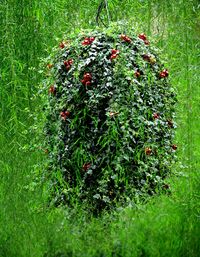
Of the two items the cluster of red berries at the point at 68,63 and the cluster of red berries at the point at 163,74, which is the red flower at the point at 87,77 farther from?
the cluster of red berries at the point at 163,74

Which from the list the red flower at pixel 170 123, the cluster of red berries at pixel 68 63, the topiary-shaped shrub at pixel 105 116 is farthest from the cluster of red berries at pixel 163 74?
the cluster of red berries at pixel 68 63

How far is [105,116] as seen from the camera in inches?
71.9

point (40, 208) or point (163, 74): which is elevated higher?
point (163, 74)

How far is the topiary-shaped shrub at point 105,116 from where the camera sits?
1768mm

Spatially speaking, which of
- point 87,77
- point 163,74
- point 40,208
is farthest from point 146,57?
point 40,208

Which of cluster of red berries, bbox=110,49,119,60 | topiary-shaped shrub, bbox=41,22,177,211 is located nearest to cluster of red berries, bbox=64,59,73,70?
topiary-shaped shrub, bbox=41,22,177,211

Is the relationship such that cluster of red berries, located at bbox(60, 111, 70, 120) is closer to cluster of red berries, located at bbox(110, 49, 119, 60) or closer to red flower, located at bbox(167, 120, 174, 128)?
cluster of red berries, located at bbox(110, 49, 119, 60)

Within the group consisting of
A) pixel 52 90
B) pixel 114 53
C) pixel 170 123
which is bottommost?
pixel 170 123

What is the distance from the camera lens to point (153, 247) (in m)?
1.95

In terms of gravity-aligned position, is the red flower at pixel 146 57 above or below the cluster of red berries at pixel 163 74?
above

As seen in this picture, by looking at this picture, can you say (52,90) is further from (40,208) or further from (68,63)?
(40,208)

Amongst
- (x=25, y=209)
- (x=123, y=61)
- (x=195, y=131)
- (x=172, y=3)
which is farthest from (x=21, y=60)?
(x=195, y=131)

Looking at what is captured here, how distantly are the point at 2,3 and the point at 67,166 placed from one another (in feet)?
1.59

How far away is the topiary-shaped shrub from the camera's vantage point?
1.77 metres
